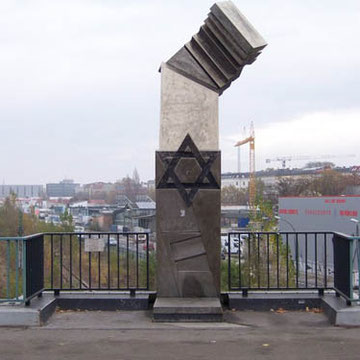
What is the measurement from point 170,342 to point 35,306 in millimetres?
2242

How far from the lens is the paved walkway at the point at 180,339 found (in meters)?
6.47

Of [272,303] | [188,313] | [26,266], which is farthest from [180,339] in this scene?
[26,266]

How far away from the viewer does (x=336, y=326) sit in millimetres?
7840

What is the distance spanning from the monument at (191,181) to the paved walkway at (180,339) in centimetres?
72

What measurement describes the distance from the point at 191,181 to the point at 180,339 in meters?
2.50

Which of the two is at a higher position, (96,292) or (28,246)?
(28,246)

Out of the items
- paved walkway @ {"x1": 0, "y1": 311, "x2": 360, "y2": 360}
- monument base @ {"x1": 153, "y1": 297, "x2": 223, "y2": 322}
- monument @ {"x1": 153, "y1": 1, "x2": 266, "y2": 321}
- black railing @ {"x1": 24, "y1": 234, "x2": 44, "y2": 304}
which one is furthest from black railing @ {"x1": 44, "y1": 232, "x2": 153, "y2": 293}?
monument base @ {"x1": 153, "y1": 297, "x2": 223, "y2": 322}

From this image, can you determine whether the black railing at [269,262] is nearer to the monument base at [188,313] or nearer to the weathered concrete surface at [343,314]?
the weathered concrete surface at [343,314]

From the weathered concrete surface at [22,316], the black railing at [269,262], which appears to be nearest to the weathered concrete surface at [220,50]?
the black railing at [269,262]

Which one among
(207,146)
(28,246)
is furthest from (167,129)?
(28,246)

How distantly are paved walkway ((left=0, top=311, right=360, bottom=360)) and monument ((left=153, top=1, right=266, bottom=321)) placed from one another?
72cm

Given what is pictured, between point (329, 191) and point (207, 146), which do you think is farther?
point (329, 191)

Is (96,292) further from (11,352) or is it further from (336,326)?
(336,326)

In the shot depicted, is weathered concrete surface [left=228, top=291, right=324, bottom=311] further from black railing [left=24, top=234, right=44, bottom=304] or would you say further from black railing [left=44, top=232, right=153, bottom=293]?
A: black railing [left=24, top=234, right=44, bottom=304]
